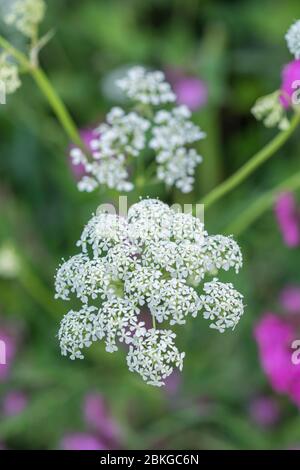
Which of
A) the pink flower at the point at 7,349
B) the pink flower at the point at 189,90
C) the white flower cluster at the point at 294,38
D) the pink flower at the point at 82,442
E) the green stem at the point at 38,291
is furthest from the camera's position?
the pink flower at the point at 189,90

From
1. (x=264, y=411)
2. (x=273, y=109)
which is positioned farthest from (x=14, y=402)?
(x=273, y=109)

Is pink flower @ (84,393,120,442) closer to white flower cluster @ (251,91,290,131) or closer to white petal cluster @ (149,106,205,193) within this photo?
white petal cluster @ (149,106,205,193)

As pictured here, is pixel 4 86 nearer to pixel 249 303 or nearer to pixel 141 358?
pixel 141 358

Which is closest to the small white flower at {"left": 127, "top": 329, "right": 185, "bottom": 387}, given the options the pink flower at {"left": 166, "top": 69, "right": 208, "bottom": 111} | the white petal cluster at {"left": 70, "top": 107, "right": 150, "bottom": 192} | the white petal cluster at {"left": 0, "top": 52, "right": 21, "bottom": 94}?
the white petal cluster at {"left": 70, "top": 107, "right": 150, "bottom": 192}

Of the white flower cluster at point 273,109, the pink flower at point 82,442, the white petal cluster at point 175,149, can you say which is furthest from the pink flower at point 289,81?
the pink flower at point 82,442

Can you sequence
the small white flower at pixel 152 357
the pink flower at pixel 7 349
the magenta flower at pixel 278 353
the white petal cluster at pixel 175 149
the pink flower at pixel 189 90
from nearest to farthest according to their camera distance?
the small white flower at pixel 152 357 → the white petal cluster at pixel 175 149 → the magenta flower at pixel 278 353 → the pink flower at pixel 7 349 → the pink flower at pixel 189 90

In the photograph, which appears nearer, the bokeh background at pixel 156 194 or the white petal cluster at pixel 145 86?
the white petal cluster at pixel 145 86

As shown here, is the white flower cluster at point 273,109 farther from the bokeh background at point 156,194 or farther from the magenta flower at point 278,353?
the magenta flower at point 278,353
